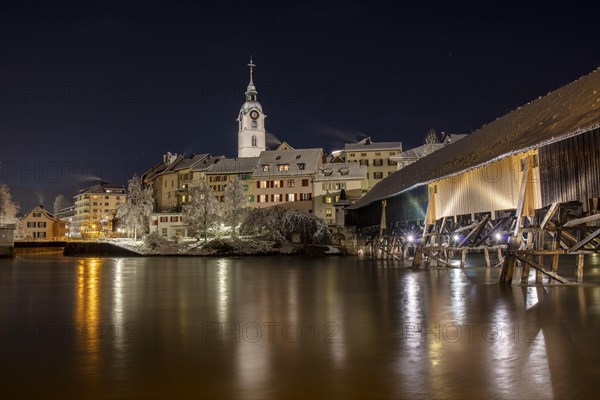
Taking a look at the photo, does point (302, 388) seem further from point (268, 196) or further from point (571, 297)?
point (268, 196)

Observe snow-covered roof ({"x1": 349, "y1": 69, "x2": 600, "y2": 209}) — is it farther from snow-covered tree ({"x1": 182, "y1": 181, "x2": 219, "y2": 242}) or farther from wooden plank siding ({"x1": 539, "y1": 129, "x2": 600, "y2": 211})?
snow-covered tree ({"x1": 182, "y1": 181, "x2": 219, "y2": 242})

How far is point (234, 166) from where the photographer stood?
95.2 meters

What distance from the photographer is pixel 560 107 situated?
949 inches

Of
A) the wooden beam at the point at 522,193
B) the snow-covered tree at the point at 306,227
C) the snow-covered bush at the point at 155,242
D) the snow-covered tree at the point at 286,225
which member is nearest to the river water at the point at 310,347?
the wooden beam at the point at 522,193

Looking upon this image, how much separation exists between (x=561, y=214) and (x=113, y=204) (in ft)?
528

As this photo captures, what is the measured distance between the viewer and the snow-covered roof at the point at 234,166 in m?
93.6

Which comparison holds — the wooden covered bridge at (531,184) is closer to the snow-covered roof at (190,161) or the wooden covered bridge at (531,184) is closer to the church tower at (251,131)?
the snow-covered roof at (190,161)

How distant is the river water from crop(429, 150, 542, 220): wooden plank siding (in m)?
5.66

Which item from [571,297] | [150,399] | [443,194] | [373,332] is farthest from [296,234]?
[150,399]

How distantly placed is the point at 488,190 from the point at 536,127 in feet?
15.7

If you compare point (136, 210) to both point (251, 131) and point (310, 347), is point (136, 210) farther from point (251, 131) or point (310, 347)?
point (310, 347)

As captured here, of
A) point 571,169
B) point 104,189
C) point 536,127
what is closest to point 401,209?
point 536,127

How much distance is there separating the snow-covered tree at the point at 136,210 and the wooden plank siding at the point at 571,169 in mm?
81866

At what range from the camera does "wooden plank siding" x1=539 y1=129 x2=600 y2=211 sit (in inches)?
768
